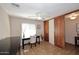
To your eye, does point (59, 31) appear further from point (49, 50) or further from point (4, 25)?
point (4, 25)

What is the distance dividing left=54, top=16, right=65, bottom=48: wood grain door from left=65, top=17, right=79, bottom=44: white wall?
0.09 m

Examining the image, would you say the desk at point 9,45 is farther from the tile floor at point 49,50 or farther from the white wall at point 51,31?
the white wall at point 51,31

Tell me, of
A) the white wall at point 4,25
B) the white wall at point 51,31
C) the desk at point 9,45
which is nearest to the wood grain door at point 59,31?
the white wall at point 51,31

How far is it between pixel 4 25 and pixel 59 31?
1.02 m

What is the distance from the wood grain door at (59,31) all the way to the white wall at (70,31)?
88 mm

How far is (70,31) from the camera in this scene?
170 cm

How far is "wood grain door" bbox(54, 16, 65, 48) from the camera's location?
1.61 meters

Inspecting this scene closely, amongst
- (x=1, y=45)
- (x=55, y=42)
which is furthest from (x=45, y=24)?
(x=1, y=45)

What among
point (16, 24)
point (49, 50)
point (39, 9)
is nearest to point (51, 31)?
point (49, 50)

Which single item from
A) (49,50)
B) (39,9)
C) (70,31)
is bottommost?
(49,50)

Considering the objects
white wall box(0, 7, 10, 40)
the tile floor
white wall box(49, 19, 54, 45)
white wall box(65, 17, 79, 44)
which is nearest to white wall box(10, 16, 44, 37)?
white wall box(0, 7, 10, 40)

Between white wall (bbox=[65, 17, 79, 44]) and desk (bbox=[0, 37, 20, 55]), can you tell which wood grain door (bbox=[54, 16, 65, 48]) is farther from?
desk (bbox=[0, 37, 20, 55])

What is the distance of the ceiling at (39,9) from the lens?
4.82ft
